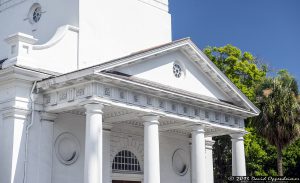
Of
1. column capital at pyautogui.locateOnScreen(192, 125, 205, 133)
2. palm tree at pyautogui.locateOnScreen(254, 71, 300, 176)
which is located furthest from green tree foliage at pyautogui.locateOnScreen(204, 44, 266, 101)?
column capital at pyautogui.locateOnScreen(192, 125, 205, 133)

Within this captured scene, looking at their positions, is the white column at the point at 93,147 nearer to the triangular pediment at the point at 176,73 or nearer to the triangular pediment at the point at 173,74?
the triangular pediment at the point at 173,74


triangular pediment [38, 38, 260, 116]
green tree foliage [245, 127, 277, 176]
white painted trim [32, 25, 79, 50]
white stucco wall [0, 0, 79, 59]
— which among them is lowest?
green tree foliage [245, 127, 277, 176]

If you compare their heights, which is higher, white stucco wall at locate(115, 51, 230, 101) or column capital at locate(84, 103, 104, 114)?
white stucco wall at locate(115, 51, 230, 101)

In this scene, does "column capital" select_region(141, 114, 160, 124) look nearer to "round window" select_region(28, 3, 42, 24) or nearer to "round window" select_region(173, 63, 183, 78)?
"round window" select_region(173, 63, 183, 78)

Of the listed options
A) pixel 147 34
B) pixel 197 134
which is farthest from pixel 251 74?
pixel 197 134

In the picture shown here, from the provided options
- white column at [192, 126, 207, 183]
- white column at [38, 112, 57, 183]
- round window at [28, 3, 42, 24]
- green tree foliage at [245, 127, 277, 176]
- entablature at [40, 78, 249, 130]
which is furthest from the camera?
green tree foliage at [245, 127, 277, 176]

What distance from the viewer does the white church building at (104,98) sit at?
19.5m

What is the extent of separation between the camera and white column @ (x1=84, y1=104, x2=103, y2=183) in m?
18.1

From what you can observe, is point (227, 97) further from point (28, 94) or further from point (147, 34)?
point (28, 94)

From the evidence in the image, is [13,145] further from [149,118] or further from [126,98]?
[149,118]

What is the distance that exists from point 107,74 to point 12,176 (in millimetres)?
5245

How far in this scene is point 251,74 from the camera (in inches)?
1547

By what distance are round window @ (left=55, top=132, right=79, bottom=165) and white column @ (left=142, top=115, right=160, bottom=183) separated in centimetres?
317

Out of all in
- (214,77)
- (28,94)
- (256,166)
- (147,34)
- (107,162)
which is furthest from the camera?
(256,166)
